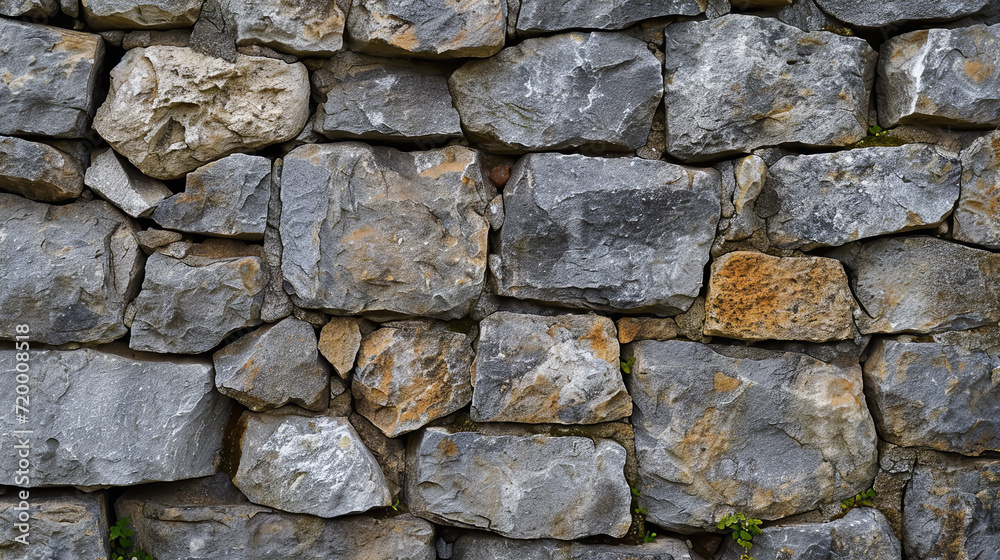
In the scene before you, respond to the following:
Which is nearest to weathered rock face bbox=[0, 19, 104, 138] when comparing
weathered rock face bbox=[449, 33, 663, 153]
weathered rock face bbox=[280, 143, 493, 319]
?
weathered rock face bbox=[280, 143, 493, 319]

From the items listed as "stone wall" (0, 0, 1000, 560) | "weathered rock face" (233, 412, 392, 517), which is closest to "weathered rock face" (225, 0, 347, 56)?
"stone wall" (0, 0, 1000, 560)

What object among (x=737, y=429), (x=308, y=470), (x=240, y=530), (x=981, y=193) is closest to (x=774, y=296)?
(x=737, y=429)

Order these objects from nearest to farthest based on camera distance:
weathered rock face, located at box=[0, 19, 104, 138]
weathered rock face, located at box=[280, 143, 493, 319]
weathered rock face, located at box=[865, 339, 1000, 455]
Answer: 1. weathered rock face, located at box=[0, 19, 104, 138]
2. weathered rock face, located at box=[280, 143, 493, 319]
3. weathered rock face, located at box=[865, 339, 1000, 455]

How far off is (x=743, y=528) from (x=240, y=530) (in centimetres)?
159

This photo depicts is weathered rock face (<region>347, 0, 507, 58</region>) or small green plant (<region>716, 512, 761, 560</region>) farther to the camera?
small green plant (<region>716, 512, 761, 560</region>)

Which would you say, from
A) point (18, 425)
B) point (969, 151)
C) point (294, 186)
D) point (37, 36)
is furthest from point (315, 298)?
point (969, 151)

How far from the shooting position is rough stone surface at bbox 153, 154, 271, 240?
184cm

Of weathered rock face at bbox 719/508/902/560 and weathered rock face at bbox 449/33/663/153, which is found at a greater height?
weathered rock face at bbox 449/33/663/153

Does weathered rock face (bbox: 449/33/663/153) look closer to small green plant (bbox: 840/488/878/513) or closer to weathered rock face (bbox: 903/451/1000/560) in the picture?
small green plant (bbox: 840/488/878/513)

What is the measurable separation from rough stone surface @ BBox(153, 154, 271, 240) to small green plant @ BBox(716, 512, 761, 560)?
174 cm

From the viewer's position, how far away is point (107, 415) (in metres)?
1.84

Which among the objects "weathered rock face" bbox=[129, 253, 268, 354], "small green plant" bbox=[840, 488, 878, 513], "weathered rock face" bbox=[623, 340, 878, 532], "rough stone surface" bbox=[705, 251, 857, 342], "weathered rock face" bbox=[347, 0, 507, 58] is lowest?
"small green plant" bbox=[840, 488, 878, 513]

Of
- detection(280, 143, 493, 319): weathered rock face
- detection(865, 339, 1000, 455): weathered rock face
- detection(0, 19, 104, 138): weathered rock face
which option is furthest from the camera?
detection(865, 339, 1000, 455): weathered rock face

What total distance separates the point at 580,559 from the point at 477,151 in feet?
4.39
